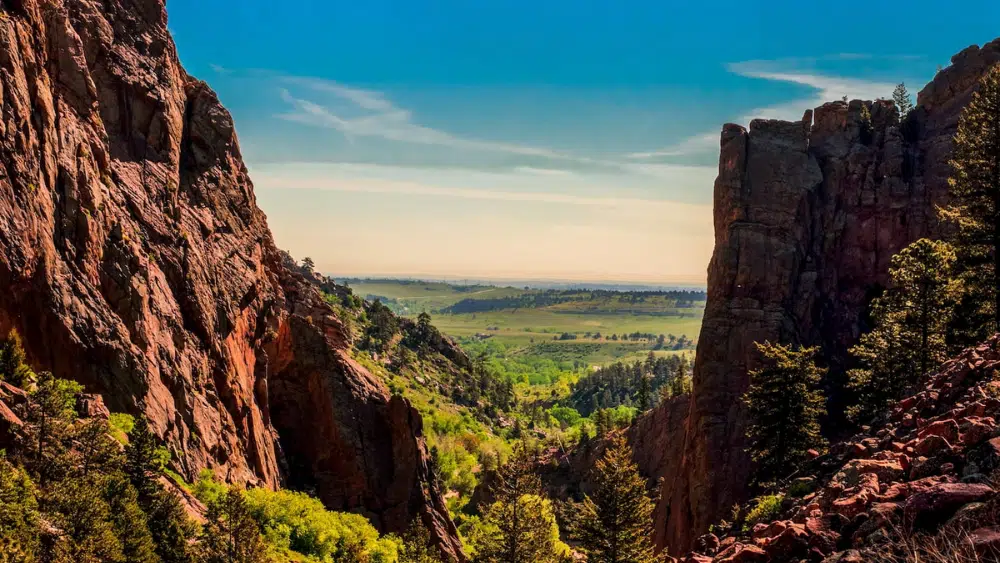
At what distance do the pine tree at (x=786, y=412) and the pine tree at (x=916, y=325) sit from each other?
9.20 ft

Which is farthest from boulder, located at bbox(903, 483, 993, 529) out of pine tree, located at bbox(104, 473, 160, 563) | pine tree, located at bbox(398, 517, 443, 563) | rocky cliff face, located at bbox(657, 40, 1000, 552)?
rocky cliff face, located at bbox(657, 40, 1000, 552)

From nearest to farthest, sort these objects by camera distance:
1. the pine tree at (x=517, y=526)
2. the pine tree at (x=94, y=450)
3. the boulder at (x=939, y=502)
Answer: the boulder at (x=939, y=502), the pine tree at (x=94, y=450), the pine tree at (x=517, y=526)

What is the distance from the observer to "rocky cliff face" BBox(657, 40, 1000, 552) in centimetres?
5153

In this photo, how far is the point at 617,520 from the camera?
30875mm

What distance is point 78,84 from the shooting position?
1212 inches

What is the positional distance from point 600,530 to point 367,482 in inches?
859

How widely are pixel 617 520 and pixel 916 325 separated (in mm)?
20528

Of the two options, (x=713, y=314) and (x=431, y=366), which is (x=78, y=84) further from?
(x=431, y=366)

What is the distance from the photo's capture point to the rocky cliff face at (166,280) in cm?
2684

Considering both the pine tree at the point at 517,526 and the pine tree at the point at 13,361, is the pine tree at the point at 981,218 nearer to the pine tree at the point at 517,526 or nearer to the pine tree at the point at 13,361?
the pine tree at the point at 517,526

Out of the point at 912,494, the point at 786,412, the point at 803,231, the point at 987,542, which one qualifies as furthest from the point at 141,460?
the point at 803,231

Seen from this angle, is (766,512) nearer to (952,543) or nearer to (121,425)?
(952,543)

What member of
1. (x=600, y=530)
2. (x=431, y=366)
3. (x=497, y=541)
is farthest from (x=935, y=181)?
(x=431, y=366)

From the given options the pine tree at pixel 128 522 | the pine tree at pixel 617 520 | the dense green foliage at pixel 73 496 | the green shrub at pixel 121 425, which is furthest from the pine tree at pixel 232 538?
the pine tree at pixel 617 520
